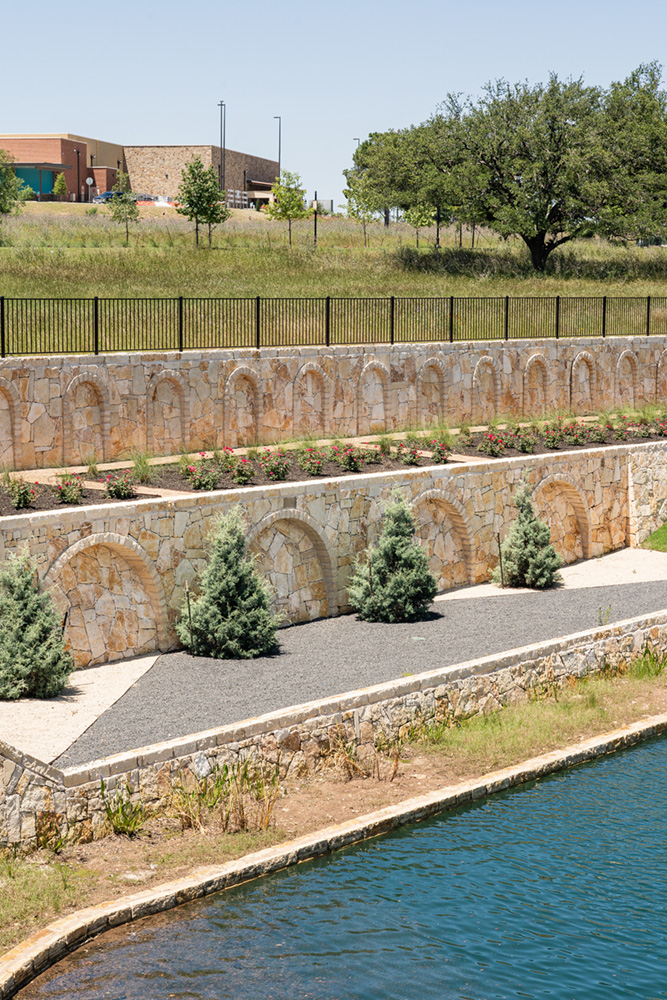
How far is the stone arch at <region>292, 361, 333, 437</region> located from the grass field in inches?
292

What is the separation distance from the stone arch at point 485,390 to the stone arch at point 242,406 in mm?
6812

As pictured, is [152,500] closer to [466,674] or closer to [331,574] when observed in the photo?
[331,574]

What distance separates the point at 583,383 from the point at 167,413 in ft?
44.9

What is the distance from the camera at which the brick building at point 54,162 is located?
3324 inches

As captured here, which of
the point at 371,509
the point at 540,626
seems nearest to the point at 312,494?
the point at 371,509

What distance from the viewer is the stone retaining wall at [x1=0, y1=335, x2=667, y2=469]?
67.0 ft

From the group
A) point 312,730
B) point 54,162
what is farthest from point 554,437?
point 54,162

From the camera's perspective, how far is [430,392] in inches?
1092

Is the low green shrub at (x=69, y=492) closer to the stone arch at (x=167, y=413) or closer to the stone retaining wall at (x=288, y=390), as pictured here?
the stone retaining wall at (x=288, y=390)

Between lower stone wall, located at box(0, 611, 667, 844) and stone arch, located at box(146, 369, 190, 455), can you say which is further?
stone arch, located at box(146, 369, 190, 455)

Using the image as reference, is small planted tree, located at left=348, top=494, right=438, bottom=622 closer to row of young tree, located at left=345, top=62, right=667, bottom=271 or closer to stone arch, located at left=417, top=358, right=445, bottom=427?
stone arch, located at left=417, top=358, right=445, bottom=427

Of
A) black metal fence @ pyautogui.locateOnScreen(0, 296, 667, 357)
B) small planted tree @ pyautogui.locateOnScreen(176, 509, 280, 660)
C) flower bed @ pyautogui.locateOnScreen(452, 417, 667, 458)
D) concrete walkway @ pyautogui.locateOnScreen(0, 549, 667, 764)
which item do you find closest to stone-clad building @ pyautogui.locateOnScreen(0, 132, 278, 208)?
black metal fence @ pyautogui.locateOnScreen(0, 296, 667, 357)

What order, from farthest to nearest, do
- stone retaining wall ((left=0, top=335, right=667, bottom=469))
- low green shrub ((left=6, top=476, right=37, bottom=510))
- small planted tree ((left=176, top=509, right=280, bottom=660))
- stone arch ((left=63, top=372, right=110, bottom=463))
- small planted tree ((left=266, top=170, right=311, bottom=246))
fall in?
small planted tree ((left=266, top=170, right=311, bottom=246)) < stone arch ((left=63, top=372, right=110, bottom=463)) < stone retaining wall ((left=0, top=335, right=667, bottom=469)) < low green shrub ((left=6, top=476, right=37, bottom=510)) < small planted tree ((left=176, top=509, right=280, bottom=660))

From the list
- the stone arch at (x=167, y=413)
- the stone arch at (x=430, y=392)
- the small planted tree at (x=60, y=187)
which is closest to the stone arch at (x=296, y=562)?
the stone arch at (x=167, y=413)
